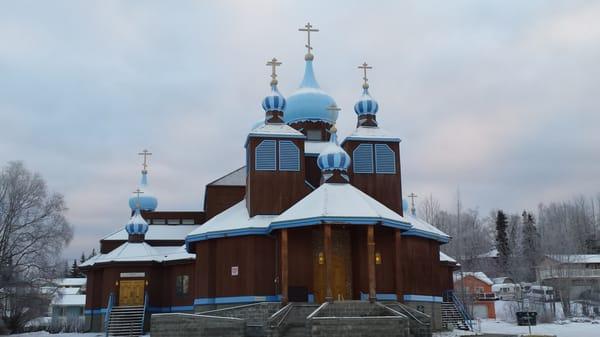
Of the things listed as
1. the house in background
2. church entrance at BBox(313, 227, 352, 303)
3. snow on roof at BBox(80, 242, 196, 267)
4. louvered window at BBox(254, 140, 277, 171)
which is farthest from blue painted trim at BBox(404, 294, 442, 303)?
the house in background

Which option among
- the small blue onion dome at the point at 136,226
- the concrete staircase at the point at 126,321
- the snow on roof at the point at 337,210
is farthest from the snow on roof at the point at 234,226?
the small blue onion dome at the point at 136,226

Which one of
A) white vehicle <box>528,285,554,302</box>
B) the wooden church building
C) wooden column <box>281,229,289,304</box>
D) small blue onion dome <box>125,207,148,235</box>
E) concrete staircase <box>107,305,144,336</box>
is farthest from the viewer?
white vehicle <box>528,285,554,302</box>

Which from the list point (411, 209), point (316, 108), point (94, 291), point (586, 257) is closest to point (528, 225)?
point (586, 257)

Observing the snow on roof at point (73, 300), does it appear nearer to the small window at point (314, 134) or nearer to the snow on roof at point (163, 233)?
the snow on roof at point (163, 233)

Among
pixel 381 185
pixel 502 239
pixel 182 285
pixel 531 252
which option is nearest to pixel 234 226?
pixel 381 185

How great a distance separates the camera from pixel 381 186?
26594mm

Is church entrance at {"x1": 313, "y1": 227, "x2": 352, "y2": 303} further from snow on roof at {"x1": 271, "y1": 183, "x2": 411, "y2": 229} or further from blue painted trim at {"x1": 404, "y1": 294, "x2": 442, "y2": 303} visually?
blue painted trim at {"x1": 404, "y1": 294, "x2": 442, "y2": 303}

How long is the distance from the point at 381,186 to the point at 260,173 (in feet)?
16.6

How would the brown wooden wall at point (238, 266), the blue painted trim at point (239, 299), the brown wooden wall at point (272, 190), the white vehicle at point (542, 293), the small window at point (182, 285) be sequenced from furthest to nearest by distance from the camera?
the white vehicle at point (542, 293) → the small window at point (182, 285) → the brown wooden wall at point (272, 190) → the brown wooden wall at point (238, 266) → the blue painted trim at point (239, 299)

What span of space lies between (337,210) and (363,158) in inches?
220

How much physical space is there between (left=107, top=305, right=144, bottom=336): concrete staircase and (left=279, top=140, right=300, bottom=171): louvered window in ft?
35.1

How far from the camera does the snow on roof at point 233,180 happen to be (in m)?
34.1

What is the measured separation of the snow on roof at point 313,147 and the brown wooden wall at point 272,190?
133 inches

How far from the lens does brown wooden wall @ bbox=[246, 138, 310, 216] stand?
2541 cm
